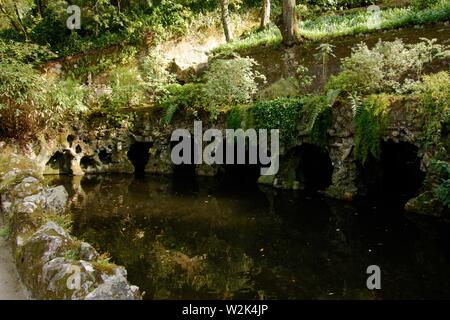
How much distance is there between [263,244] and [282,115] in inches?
226

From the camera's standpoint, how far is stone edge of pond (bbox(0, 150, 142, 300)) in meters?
4.61

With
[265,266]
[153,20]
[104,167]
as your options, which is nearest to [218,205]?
[265,266]

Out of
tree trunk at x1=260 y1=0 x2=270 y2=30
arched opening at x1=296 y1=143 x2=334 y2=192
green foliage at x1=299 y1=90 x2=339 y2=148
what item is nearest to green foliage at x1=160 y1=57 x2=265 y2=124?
arched opening at x1=296 y1=143 x2=334 y2=192

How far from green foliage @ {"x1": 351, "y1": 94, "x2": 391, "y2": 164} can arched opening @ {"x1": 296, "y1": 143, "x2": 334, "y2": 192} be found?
2.64 meters

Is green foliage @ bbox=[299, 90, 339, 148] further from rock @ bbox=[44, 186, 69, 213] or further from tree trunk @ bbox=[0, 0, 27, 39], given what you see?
tree trunk @ bbox=[0, 0, 27, 39]

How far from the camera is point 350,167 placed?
12367 millimetres

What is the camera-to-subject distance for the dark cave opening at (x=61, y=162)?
58.2 feet

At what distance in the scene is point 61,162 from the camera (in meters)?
17.9

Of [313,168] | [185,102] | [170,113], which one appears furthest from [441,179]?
[170,113]

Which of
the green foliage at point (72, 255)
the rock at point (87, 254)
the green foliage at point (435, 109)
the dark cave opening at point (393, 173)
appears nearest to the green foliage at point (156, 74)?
the dark cave opening at point (393, 173)

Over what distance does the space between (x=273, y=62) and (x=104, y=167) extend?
28.7 feet

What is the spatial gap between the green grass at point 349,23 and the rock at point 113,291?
49.6 ft

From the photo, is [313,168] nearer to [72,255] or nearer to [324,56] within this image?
[324,56]
